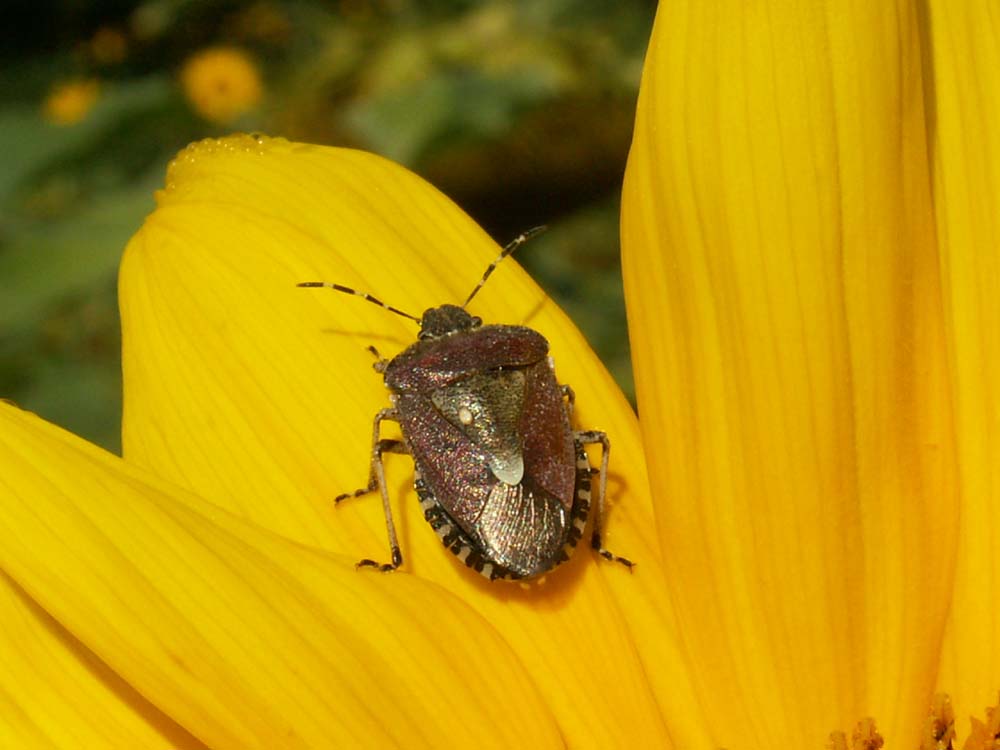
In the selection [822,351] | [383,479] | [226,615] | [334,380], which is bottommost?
[822,351]

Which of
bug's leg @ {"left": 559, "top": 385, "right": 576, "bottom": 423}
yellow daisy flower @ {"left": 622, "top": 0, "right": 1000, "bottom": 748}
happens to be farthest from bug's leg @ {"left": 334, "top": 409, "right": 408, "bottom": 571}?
yellow daisy flower @ {"left": 622, "top": 0, "right": 1000, "bottom": 748}

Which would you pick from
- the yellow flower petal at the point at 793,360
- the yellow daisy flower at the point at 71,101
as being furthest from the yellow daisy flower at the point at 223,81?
the yellow flower petal at the point at 793,360

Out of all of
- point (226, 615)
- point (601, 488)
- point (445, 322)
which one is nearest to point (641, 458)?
point (601, 488)

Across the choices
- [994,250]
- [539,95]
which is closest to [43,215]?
[539,95]

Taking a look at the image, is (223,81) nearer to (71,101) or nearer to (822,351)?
(71,101)

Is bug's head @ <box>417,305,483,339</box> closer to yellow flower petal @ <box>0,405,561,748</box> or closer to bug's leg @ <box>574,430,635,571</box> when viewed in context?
bug's leg @ <box>574,430,635,571</box>
